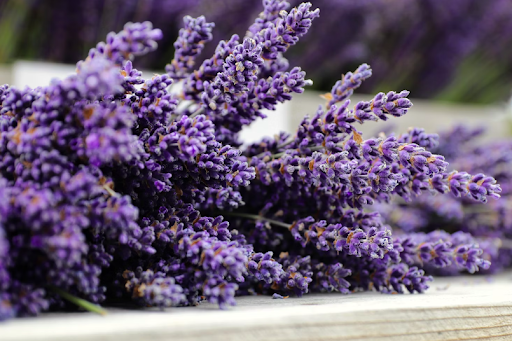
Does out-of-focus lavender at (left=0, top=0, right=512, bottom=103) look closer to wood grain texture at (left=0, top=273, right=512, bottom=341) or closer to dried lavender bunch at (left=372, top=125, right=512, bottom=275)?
dried lavender bunch at (left=372, top=125, right=512, bottom=275)

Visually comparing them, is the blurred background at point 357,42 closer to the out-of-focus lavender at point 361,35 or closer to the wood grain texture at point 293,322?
the out-of-focus lavender at point 361,35

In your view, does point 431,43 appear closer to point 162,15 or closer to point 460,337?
point 162,15

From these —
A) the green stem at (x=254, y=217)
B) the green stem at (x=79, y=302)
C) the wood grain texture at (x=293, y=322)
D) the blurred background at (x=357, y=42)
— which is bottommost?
the wood grain texture at (x=293, y=322)

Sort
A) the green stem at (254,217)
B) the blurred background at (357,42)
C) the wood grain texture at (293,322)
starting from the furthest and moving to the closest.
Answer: the blurred background at (357,42) → the green stem at (254,217) → the wood grain texture at (293,322)

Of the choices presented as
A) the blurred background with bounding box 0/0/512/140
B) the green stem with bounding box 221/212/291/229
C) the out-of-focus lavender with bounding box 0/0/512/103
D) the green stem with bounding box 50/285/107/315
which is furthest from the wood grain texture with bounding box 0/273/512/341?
the out-of-focus lavender with bounding box 0/0/512/103

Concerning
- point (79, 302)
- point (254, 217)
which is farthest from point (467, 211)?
point (79, 302)

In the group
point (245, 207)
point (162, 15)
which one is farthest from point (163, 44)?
point (245, 207)

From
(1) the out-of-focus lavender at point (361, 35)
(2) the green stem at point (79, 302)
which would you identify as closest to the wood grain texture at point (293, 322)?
(2) the green stem at point (79, 302)
